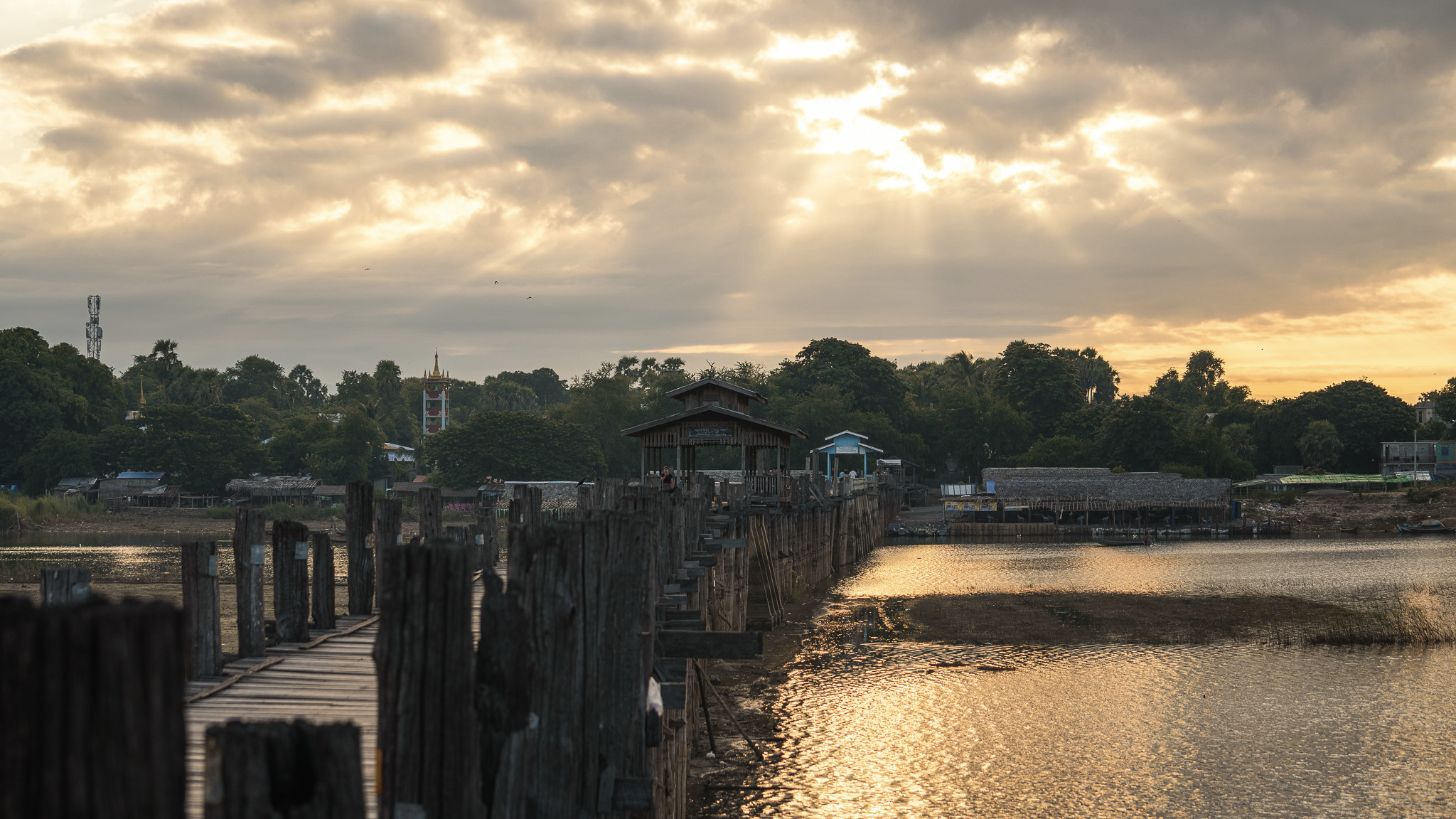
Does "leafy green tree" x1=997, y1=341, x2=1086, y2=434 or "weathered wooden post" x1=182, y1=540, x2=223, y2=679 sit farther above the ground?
"leafy green tree" x1=997, y1=341, x2=1086, y2=434

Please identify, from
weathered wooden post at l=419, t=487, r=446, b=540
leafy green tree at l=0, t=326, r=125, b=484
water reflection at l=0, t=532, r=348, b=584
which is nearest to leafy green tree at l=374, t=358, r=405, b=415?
leafy green tree at l=0, t=326, r=125, b=484

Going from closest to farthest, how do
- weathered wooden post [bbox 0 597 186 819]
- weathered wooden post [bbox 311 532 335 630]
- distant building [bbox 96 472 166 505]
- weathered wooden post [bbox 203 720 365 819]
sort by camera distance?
1. weathered wooden post [bbox 0 597 186 819]
2. weathered wooden post [bbox 203 720 365 819]
3. weathered wooden post [bbox 311 532 335 630]
4. distant building [bbox 96 472 166 505]

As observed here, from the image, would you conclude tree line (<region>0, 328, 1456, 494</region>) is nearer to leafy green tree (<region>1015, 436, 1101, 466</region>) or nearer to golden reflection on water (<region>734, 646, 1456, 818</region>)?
leafy green tree (<region>1015, 436, 1101, 466</region>)

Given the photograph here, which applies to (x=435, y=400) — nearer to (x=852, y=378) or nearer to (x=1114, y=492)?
(x=852, y=378)

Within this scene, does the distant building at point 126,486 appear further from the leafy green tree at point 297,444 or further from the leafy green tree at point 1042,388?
the leafy green tree at point 1042,388

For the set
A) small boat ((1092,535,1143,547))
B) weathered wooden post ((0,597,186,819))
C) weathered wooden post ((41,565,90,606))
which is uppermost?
weathered wooden post ((0,597,186,819))

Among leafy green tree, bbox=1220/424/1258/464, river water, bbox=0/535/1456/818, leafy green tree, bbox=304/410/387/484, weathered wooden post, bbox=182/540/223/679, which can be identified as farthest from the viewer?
leafy green tree, bbox=1220/424/1258/464

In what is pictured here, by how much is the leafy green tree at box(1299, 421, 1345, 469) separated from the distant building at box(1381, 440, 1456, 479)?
155 inches

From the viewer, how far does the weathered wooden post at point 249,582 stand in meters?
9.23

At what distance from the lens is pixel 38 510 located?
63625 millimetres

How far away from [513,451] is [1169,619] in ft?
171

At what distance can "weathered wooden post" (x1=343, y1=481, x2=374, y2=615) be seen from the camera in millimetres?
12000

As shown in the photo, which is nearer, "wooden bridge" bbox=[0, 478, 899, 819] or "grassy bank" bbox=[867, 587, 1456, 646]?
"wooden bridge" bbox=[0, 478, 899, 819]

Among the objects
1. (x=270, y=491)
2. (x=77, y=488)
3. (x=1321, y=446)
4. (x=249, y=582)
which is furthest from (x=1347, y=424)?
(x=77, y=488)
